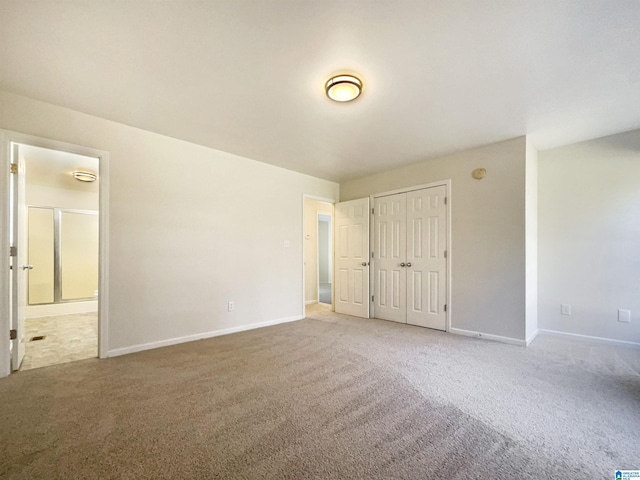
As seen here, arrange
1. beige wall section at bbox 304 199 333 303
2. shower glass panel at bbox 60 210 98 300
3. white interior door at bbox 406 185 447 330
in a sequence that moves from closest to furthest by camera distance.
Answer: white interior door at bbox 406 185 447 330 < shower glass panel at bbox 60 210 98 300 < beige wall section at bbox 304 199 333 303

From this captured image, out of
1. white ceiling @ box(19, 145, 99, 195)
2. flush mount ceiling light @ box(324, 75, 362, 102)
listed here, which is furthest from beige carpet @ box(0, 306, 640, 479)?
white ceiling @ box(19, 145, 99, 195)

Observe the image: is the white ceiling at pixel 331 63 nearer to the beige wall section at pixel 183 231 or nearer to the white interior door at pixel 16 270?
the beige wall section at pixel 183 231

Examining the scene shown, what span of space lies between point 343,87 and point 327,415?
2394 millimetres

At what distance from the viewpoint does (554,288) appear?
363 cm

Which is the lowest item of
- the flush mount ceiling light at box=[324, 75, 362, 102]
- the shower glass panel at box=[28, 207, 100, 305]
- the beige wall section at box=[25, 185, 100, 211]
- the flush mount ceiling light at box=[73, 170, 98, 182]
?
the shower glass panel at box=[28, 207, 100, 305]

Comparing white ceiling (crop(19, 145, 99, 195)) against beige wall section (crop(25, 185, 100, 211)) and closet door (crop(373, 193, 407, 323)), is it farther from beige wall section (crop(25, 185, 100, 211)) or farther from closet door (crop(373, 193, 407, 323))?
closet door (crop(373, 193, 407, 323))

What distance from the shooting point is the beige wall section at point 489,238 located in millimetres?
3236

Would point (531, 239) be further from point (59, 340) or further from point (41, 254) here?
point (41, 254)

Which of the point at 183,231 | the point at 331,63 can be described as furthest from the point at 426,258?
the point at 183,231

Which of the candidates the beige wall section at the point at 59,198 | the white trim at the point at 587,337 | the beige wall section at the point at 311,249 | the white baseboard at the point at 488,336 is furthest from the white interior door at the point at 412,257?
the beige wall section at the point at 59,198

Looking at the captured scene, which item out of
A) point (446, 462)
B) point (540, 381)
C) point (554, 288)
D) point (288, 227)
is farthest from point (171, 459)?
point (554, 288)

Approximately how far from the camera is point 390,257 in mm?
4480

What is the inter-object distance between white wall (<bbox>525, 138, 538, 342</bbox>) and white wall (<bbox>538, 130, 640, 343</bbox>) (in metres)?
0.14

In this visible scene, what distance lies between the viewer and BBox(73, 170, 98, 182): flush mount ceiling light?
453 centimetres
